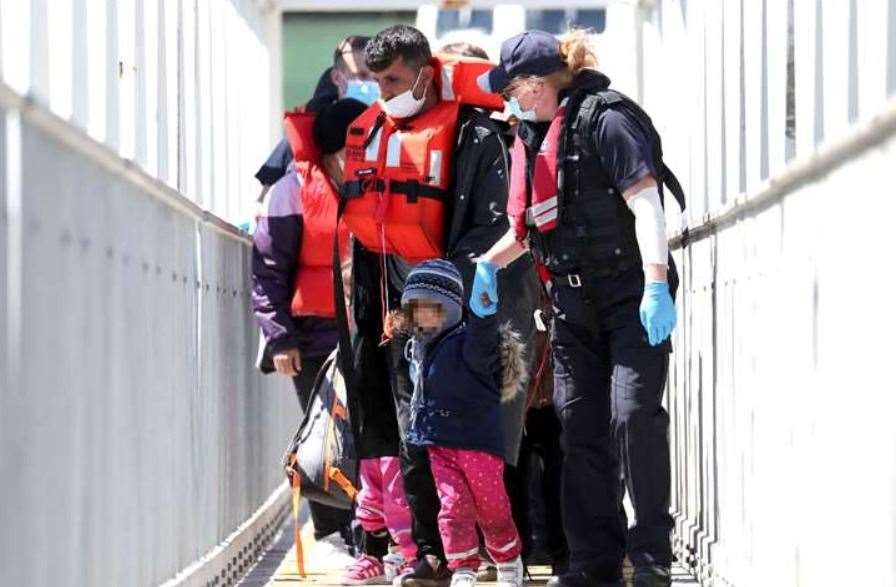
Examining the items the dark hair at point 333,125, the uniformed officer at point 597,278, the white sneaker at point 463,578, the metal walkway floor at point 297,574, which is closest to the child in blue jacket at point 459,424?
the white sneaker at point 463,578

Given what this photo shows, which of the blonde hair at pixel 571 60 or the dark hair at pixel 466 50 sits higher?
the dark hair at pixel 466 50

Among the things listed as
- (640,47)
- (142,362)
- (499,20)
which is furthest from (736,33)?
(499,20)

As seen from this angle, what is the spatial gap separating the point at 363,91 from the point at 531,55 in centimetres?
253

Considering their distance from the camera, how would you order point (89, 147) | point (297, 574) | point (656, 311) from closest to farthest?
point (89, 147)
point (656, 311)
point (297, 574)

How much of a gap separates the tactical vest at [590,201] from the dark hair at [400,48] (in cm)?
88

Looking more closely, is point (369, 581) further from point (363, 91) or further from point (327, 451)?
point (363, 91)

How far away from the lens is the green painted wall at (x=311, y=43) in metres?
14.3

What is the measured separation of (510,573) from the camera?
315 inches

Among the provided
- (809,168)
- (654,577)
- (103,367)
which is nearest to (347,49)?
(654,577)

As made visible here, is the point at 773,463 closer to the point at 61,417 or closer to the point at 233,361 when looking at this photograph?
the point at 61,417

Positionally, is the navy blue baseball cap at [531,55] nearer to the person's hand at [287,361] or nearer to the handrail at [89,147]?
the handrail at [89,147]

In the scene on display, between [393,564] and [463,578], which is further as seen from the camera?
[393,564]

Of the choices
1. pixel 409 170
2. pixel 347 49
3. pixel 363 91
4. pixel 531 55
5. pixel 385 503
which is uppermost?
pixel 347 49

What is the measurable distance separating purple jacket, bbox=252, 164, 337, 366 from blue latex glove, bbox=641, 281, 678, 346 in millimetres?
2528
